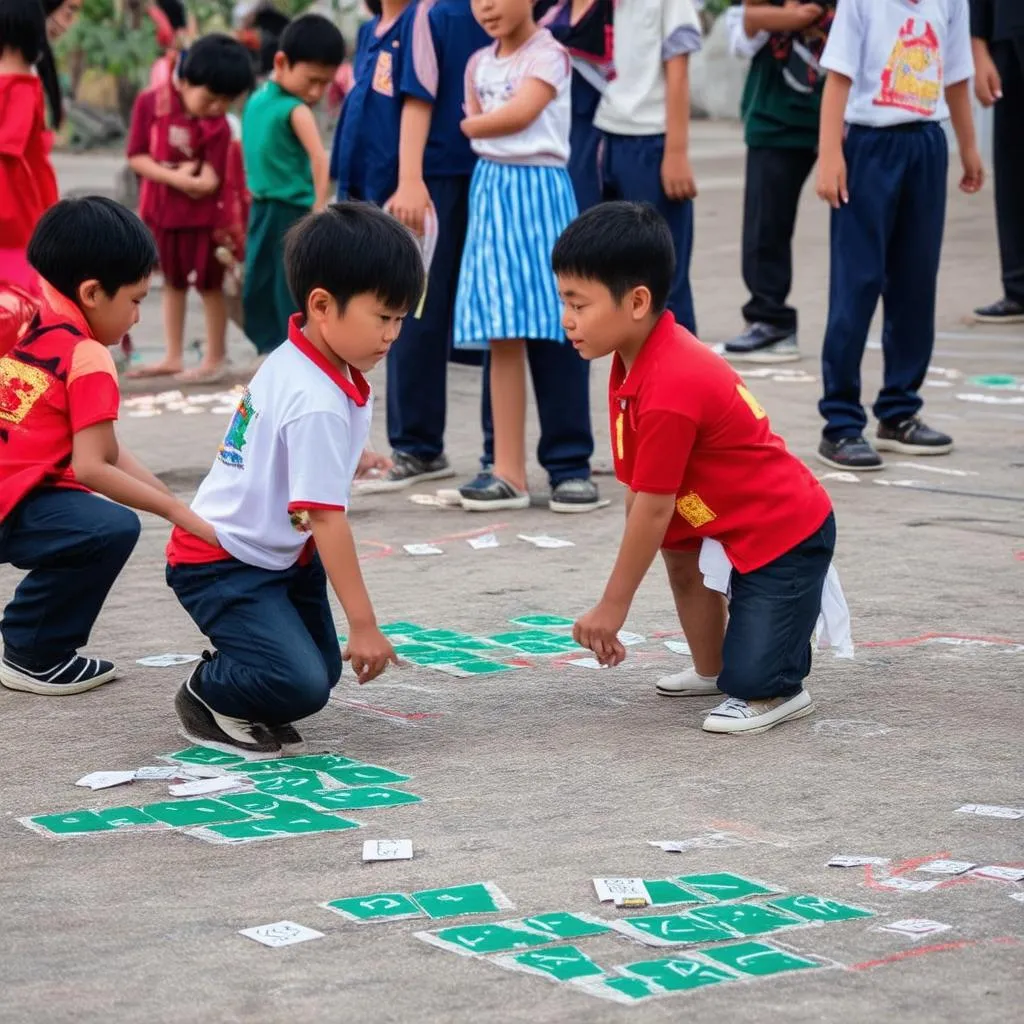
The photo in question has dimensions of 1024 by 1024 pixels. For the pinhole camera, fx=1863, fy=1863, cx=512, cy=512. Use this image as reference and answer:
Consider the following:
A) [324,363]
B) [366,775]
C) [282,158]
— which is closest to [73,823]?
[366,775]

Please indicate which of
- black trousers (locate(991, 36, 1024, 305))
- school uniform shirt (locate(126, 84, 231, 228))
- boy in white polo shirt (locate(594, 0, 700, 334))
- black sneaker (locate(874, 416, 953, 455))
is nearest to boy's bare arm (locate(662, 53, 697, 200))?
boy in white polo shirt (locate(594, 0, 700, 334))

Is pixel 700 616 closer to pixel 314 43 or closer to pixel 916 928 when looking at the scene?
pixel 916 928

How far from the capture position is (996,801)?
3.36 m

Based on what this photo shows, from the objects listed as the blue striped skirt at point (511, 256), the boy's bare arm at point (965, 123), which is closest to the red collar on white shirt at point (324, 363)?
the blue striped skirt at point (511, 256)

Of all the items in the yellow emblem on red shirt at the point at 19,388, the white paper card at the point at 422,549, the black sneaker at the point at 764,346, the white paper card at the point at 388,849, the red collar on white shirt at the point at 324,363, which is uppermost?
the red collar on white shirt at the point at 324,363

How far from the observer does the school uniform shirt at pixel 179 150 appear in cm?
867

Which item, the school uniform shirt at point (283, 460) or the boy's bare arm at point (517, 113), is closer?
the school uniform shirt at point (283, 460)

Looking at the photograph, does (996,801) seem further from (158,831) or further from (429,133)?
(429,133)

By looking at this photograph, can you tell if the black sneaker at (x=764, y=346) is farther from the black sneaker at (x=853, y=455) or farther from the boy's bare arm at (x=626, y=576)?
the boy's bare arm at (x=626, y=576)

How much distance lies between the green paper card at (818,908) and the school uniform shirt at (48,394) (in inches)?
74.7

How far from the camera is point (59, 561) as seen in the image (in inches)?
164

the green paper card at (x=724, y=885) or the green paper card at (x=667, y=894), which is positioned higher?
the green paper card at (x=667, y=894)

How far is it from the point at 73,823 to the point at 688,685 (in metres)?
1.43

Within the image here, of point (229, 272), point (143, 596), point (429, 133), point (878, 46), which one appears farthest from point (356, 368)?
point (229, 272)
